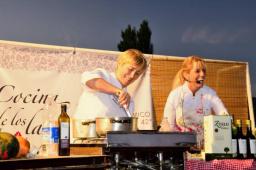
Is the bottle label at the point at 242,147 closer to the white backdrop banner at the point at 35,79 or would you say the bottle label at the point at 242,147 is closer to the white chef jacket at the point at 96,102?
the white chef jacket at the point at 96,102

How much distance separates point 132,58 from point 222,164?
5.11 ft

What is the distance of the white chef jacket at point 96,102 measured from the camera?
3.97m

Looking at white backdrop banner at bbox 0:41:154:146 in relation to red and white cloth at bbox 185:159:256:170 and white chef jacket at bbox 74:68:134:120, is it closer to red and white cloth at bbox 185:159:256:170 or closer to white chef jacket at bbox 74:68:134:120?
white chef jacket at bbox 74:68:134:120

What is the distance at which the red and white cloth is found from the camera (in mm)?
3082

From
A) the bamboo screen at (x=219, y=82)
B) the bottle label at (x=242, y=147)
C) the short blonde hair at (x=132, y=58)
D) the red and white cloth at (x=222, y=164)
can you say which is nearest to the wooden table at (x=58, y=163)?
the red and white cloth at (x=222, y=164)

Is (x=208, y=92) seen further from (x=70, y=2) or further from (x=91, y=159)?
(x=91, y=159)

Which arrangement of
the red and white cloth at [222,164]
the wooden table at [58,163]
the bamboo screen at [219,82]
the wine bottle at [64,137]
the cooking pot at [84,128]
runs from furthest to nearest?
the bamboo screen at [219,82], the cooking pot at [84,128], the red and white cloth at [222,164], the wine bottle at [64,137], the wooden table at [58,163]

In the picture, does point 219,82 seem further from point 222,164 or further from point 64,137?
point 64,137

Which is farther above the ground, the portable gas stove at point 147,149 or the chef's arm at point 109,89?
the chef's arm at point 109,89

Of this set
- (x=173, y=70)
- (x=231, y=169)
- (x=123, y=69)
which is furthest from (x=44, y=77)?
(x=231, y=169)

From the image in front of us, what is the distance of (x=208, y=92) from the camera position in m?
4.64

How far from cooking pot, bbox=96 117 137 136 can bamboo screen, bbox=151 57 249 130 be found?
133 centimetres

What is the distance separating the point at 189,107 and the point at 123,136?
1.96 metres

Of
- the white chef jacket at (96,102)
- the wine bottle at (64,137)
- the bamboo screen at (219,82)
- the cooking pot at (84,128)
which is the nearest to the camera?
the wine bottle at (64,137)
